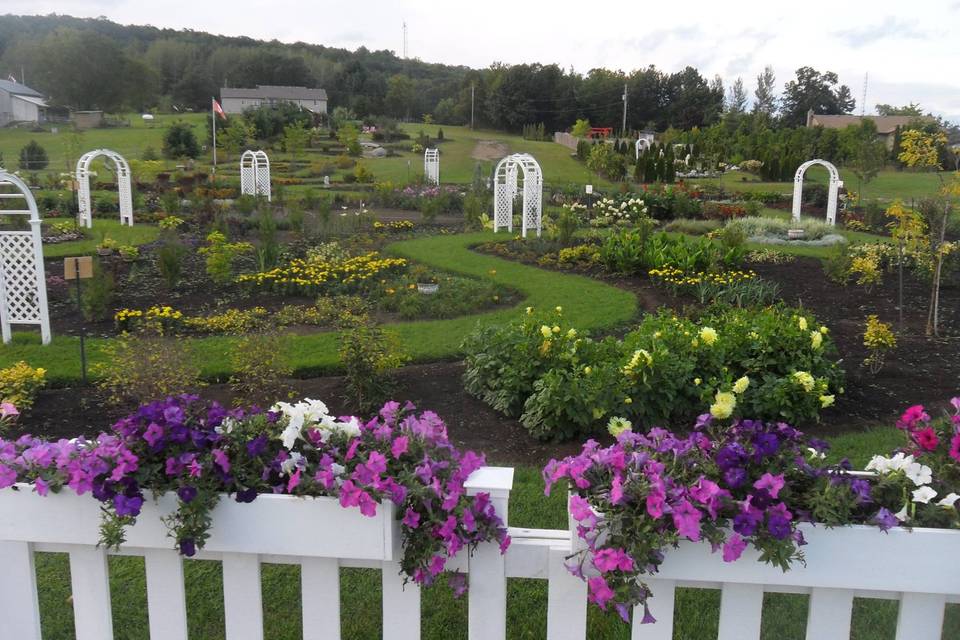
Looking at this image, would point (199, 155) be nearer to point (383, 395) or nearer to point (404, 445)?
point (383, 395)

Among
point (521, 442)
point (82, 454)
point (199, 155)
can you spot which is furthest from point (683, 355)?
point (199, 155)

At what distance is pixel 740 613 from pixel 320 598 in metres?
0.91

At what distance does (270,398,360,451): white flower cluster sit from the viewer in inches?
70.0

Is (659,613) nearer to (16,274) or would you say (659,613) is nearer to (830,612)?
(830,612)

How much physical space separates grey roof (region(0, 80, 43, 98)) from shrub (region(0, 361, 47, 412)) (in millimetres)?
54988

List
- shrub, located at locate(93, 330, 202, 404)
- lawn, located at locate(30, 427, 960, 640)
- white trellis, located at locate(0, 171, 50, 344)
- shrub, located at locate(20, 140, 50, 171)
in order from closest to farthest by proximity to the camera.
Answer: lawn, located at locate(30, 427, 960, 640), shrub, located at locate(93, 330, 202, 404), white trellis, located at locate(0, 171, 50, 344), shrub, located at locate(20, 140, 50, 171)

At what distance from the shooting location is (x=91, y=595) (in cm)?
179

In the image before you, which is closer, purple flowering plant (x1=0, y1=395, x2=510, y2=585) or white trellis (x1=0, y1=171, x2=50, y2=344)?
purple flowering plant (x1=0, y1=395, x2=510, y2=585)

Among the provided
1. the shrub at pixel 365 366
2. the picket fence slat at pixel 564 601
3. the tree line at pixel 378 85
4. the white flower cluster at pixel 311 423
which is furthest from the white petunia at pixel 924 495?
the tree line at pixel 378 85

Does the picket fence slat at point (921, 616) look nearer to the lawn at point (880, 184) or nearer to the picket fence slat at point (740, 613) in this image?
the picket fence slat at point (740, 613)

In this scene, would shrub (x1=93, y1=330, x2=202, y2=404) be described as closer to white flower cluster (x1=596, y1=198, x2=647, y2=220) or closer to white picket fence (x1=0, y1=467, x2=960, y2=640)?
white picket fence (x1=0, y1=467, x2=960, y2=640)

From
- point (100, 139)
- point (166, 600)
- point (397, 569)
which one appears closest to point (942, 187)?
point (397, 569)

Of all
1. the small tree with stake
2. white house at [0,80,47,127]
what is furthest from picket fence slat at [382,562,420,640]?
white house at [0,80,47,127]

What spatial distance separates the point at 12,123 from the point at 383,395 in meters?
56.0
